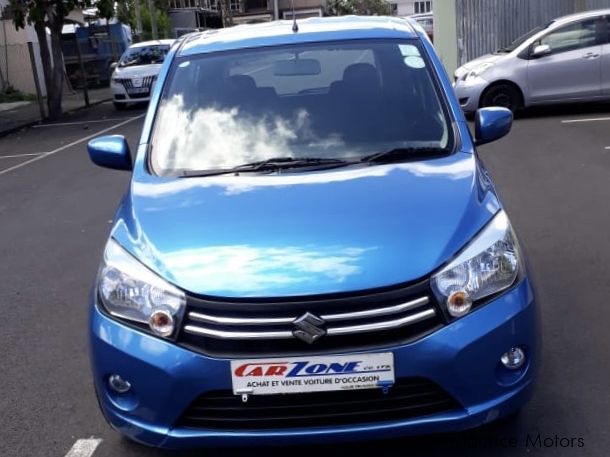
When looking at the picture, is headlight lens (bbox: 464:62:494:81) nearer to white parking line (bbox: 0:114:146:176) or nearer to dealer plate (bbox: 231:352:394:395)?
white parking line (bbox: 0:114:146:176)

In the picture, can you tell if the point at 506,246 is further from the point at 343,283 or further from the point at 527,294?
the point at 343,283

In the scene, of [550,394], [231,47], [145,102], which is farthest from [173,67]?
[145,102]

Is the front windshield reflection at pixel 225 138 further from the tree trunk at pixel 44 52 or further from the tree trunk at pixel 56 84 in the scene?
the tree trunk at pixel 56 84

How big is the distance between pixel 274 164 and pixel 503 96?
10598 millimetres

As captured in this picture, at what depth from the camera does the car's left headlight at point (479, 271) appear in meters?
3.11

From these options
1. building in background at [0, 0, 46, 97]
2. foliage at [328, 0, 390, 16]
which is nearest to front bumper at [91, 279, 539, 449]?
building in background at [0, 0, 46, 97]

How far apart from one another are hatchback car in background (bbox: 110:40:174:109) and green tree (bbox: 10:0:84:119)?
1.47 m

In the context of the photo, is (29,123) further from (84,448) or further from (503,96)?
(84,448)

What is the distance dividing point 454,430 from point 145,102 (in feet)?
67.4

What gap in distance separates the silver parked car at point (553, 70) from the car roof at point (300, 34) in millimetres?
9110

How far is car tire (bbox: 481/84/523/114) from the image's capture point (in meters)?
14.0

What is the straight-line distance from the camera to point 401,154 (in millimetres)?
4102

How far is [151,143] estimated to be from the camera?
4406mm

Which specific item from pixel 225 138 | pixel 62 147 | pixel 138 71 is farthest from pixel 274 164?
→ pixel 138 71
